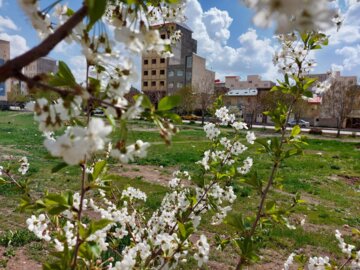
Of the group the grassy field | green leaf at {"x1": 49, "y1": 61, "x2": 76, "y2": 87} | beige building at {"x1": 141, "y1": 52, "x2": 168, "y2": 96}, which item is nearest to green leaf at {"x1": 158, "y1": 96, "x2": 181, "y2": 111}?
the grassy field

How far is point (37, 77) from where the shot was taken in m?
0.73

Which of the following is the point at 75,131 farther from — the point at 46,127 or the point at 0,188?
the point at 0,188

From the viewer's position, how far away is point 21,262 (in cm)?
410

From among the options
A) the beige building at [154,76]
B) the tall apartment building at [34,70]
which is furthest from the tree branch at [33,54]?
the beige building at [154,76]

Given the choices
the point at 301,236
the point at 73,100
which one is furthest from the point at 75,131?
the point at 301,236

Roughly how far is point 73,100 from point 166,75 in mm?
60011

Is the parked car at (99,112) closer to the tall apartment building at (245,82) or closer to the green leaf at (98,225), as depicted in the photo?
the green leaf at (98,225)

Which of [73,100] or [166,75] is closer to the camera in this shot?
[73,100]

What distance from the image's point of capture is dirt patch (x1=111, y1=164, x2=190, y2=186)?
9.15 meters

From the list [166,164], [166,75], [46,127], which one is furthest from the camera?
[166,75]

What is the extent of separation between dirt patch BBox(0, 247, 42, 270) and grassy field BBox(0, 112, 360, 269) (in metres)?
0.08

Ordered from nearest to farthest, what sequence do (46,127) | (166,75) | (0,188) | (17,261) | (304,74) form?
1. (46,127)
2. (304,74)
3. (17,261)
4. (0,188)
5. (166,75)

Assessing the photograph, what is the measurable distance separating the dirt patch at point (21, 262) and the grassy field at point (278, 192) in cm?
8

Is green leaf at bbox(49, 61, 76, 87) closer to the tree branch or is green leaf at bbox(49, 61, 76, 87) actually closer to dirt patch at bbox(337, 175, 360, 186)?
the tree branch
